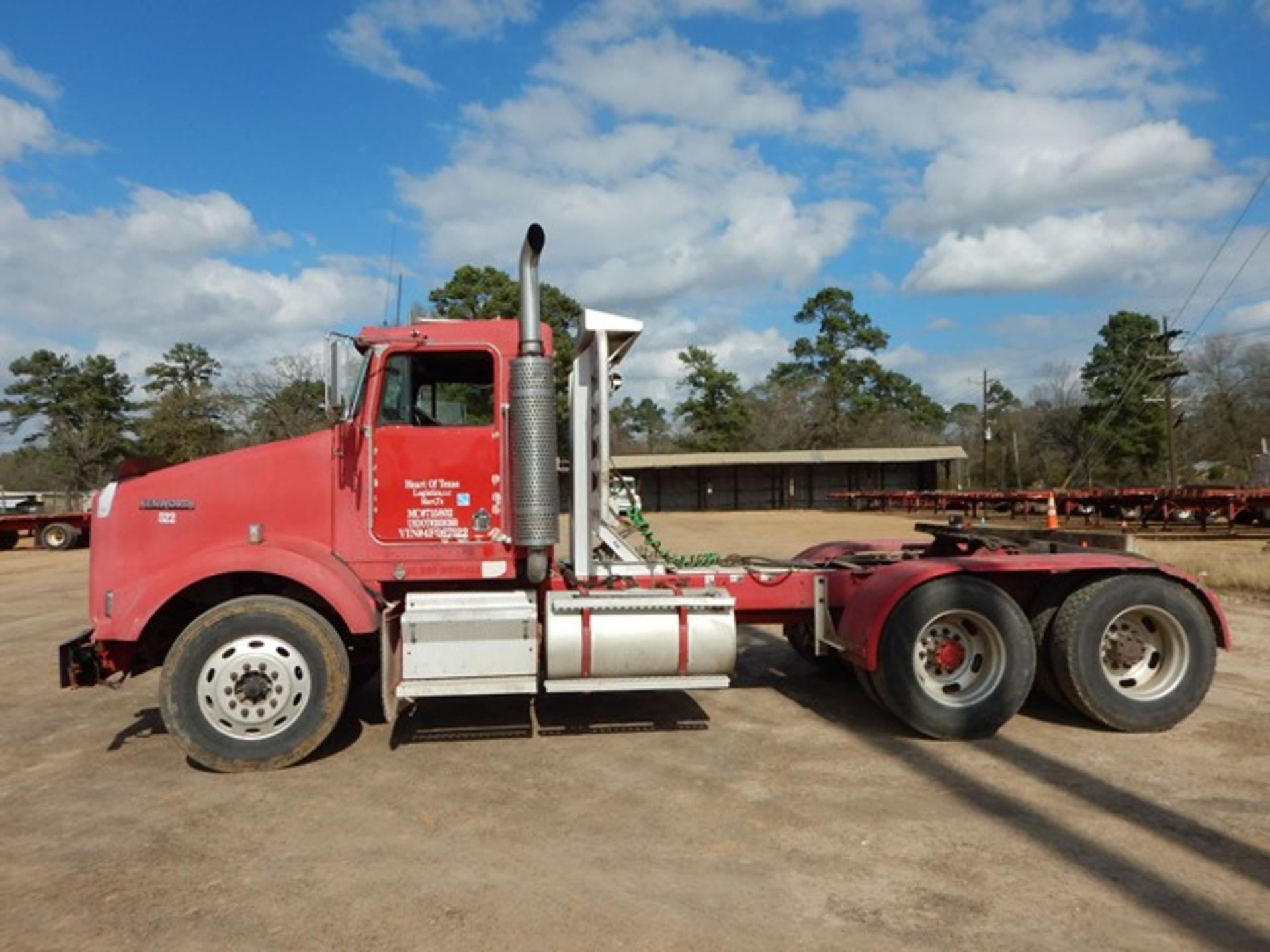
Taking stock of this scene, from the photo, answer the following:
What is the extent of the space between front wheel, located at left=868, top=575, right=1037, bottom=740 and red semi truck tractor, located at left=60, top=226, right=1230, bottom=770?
1 centimetres

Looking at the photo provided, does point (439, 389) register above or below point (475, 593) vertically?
above

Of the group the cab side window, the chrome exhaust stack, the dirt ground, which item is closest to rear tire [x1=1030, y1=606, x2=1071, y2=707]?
the dirt ground

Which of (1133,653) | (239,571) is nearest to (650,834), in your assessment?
(239,571)

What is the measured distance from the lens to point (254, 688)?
5250mm

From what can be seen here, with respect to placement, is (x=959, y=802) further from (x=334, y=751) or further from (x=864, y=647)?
(x=334, y=751)

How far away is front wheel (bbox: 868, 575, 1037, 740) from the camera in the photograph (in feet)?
18.6

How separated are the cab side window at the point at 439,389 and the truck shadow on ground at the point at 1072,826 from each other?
10.9ft

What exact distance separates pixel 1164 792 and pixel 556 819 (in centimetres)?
325

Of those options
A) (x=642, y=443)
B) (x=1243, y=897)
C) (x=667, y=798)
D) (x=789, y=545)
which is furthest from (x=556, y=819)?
(x=642, y=443)

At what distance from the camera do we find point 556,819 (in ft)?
14.8

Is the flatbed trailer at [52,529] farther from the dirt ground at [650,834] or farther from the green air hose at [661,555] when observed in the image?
the green air hose at [661,555]

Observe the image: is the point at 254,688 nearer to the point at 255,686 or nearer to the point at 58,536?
the point at 255,686

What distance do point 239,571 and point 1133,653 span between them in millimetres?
5908

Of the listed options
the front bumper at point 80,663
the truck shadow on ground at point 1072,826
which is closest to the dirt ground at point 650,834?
the truck shadow on ground at point 1072,826
